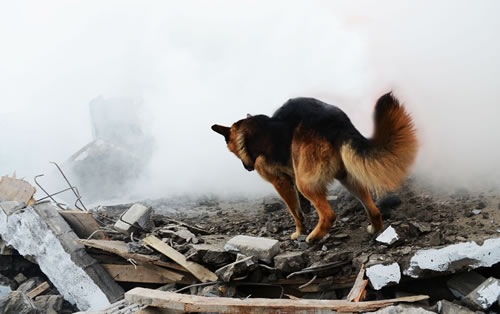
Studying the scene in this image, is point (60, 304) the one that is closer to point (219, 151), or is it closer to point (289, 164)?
point (289, 164)

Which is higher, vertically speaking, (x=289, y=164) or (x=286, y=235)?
(x=289, y=164)

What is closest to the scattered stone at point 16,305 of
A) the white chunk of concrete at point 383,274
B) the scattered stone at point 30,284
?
the scattered stone at point 30,284

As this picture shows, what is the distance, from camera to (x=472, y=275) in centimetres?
277

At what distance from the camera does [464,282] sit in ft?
9.05

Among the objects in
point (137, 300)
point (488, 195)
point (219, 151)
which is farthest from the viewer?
point (219, 151)

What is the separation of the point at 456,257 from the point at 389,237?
0.55 m

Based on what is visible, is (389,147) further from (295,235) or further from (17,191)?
(17,191)

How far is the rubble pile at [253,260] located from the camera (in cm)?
275

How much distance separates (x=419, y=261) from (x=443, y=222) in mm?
737

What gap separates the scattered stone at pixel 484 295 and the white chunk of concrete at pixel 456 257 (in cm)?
18

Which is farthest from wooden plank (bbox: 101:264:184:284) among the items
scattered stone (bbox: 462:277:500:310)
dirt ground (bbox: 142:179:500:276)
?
scattered stone (bbox: 462:277:500:310)

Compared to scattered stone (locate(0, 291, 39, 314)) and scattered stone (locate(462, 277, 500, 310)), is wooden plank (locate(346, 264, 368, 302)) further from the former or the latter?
scattered stone (locate(0, 291, 39, 314))

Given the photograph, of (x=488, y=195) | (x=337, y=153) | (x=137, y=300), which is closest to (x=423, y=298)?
(x=337, y=153)

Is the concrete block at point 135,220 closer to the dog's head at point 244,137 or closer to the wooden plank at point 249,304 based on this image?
the dog's head at point 244,137
